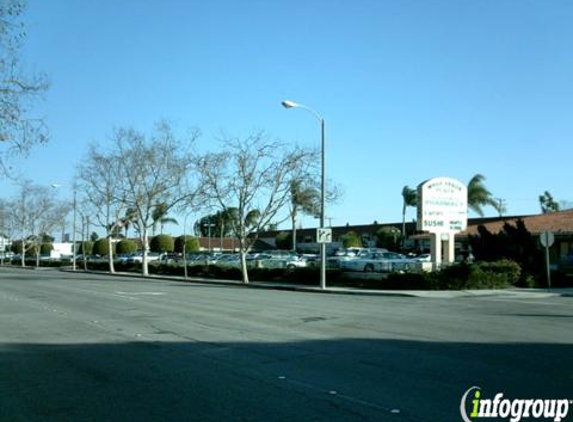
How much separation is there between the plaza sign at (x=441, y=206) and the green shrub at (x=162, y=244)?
73.3 m

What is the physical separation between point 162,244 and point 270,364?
95.4m

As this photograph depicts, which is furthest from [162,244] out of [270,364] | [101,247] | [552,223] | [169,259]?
[270,364]

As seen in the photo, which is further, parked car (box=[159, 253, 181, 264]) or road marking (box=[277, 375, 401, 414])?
parked car (box=[159, 253, 181, 264])

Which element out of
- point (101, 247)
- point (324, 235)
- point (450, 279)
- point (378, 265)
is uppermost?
point (324, 235)

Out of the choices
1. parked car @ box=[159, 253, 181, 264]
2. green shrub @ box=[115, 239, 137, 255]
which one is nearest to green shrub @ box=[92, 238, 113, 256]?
green shrub @ box=[115, 239, 137, 255]

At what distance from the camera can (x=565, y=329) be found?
1482 centimetres

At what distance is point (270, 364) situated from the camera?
32.7ft

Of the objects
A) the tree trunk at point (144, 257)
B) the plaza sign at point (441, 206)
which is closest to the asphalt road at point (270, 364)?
the plaza sign at point (441, 206)

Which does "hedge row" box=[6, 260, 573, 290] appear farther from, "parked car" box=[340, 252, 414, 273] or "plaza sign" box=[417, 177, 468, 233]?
"plaza sign" box=[417, 177, 468, 233]

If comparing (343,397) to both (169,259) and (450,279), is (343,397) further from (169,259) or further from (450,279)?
(169,259)

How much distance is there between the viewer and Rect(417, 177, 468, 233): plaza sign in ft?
115

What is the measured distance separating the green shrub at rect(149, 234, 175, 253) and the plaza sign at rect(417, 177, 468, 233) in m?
73.3

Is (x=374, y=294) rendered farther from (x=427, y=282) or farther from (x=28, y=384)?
(x=28, y=384)

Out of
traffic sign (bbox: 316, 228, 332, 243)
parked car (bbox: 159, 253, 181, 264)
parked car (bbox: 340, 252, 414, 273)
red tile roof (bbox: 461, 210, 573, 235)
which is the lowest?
parked car (bbox: 159, 253, 181, 264)
